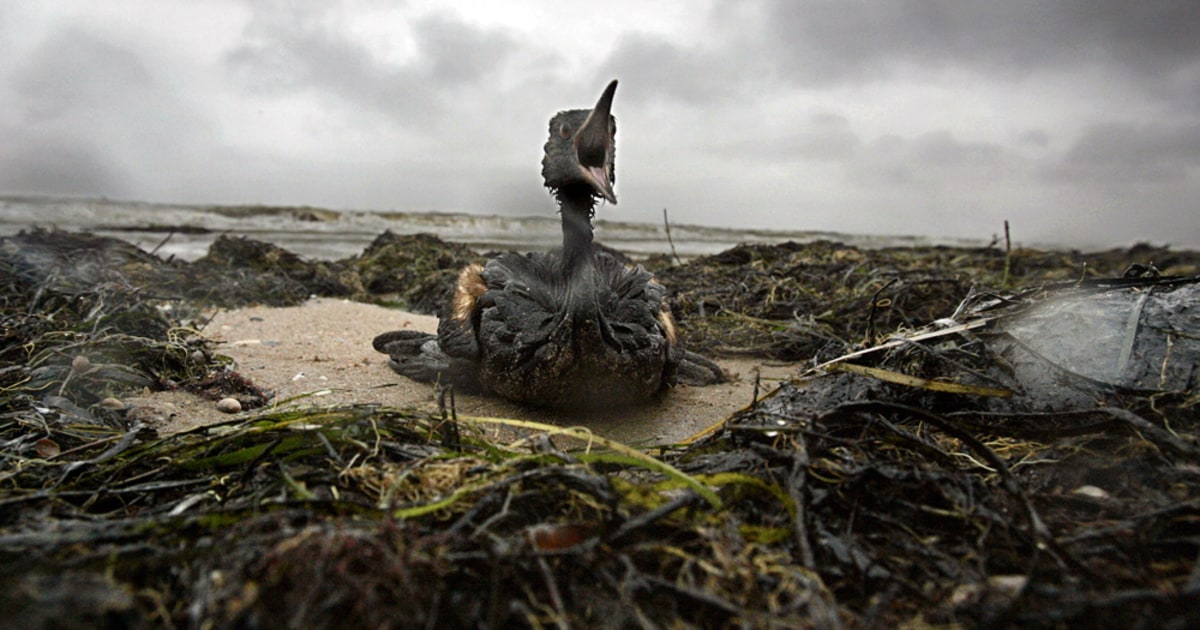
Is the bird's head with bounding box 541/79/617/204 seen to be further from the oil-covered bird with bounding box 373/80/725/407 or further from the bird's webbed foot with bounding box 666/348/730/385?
the bird's webbed foot with bounding box 666/348/730/385

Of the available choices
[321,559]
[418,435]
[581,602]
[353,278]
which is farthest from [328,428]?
[353,278]

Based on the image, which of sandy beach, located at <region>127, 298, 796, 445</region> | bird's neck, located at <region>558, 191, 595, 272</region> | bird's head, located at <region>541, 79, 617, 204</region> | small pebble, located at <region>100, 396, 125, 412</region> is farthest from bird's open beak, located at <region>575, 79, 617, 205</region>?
small pebble, located at <region>100, 396, 125, 412</region>

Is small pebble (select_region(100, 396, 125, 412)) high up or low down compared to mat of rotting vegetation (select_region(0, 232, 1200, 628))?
down

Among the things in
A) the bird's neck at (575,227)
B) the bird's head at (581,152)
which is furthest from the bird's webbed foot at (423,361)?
the bird's head at (581,152)

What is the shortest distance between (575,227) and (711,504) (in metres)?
2.38

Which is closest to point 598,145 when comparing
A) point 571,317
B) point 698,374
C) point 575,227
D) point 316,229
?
point 575,227

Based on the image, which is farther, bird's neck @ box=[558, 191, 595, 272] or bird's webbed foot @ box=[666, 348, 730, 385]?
bird's webbed foot @ box=[666, 348, 730, 385]

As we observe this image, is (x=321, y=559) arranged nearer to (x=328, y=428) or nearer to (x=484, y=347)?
(x=328, y=428)

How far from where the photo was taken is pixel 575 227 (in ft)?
12.4

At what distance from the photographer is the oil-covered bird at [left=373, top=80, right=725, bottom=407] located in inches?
133

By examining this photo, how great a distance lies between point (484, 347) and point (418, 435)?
1.44 meters

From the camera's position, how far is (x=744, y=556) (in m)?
1.47

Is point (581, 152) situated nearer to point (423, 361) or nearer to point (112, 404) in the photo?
point (423, 361)

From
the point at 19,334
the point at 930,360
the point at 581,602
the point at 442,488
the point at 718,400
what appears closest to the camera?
the point at 581,602
